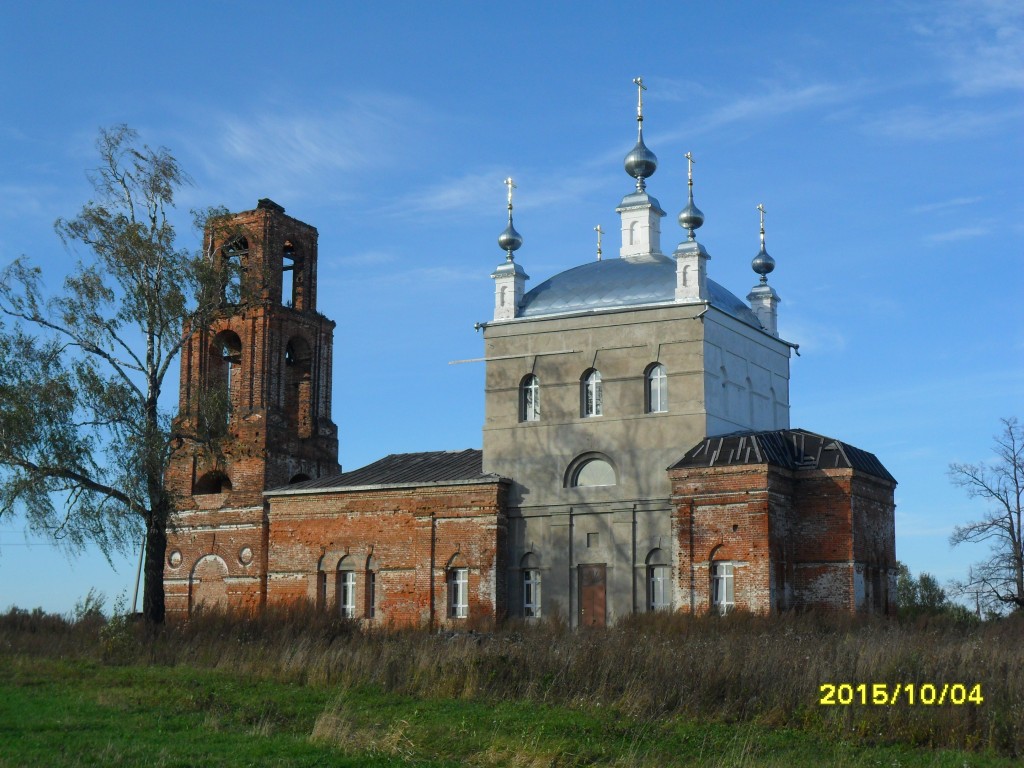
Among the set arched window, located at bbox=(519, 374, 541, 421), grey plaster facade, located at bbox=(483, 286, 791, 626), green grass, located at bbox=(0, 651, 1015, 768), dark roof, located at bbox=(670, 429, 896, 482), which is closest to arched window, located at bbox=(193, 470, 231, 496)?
grey plaster facade, located at bbox=(483, 286, 791, 626)

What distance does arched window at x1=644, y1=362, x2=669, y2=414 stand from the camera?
29.8 metres

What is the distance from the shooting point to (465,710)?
16.2 meters

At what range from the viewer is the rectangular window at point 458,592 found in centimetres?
3081

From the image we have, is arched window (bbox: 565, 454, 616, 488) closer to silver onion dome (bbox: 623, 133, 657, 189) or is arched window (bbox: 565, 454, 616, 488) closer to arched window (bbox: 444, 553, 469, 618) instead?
arched window (bbox: 444, 553, 469, 618)

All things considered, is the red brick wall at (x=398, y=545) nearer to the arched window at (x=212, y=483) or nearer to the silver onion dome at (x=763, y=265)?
the arched window at (x=212, y=483)

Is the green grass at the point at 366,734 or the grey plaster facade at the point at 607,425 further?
the grey plaster facade at the point at 607,425

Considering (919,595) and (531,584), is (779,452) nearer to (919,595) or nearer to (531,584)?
(531,584)

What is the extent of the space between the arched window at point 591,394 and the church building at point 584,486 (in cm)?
3

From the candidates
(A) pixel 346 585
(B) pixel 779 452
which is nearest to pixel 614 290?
Answer: (B) pixel 779 452

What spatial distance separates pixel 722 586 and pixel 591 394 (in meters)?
5.84

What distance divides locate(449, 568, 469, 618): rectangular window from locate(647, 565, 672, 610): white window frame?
4579 mm

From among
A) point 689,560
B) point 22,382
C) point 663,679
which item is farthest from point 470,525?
point 663,679

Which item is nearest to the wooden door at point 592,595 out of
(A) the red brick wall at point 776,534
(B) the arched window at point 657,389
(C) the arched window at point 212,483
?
(A) the red brick wall at point 776,534
